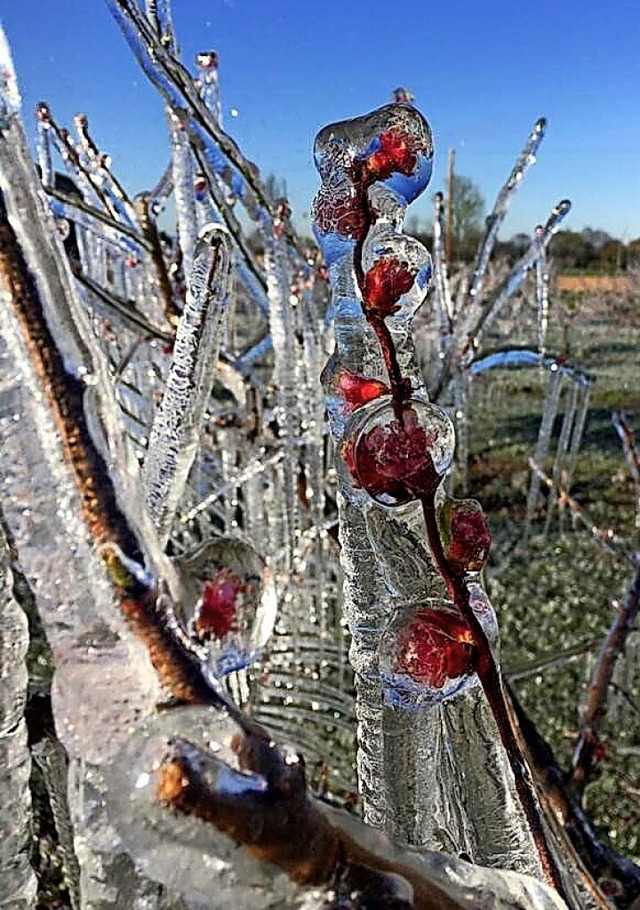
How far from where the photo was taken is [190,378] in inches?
14.8

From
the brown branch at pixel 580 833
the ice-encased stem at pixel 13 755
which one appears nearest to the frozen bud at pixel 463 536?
the ice-encased stem at pixel 13 755

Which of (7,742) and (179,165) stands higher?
(179,165)

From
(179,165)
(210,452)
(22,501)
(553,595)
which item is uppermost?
(179,165)

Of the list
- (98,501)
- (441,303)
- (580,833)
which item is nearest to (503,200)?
(441,303)

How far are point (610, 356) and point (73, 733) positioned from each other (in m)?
6.19

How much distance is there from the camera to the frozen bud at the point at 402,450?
23 cm

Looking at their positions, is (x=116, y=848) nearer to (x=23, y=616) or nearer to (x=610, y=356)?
(x=23, y=616)

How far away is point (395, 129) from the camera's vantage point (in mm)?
253

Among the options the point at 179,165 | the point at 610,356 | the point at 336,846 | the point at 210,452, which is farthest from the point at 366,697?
the point at 610,356

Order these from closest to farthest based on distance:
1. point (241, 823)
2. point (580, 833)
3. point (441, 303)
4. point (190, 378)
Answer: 1. point (241, 823)
2. point (190, 378)
3. point (580, 833)
4. point (441, 303)

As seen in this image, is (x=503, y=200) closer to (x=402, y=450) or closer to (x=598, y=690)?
(x=598, y=690)

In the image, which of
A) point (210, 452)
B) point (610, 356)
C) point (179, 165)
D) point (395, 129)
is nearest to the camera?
point (395, 129)

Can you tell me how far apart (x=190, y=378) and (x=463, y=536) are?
0.17 metres

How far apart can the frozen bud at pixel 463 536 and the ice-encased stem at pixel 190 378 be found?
153mm
